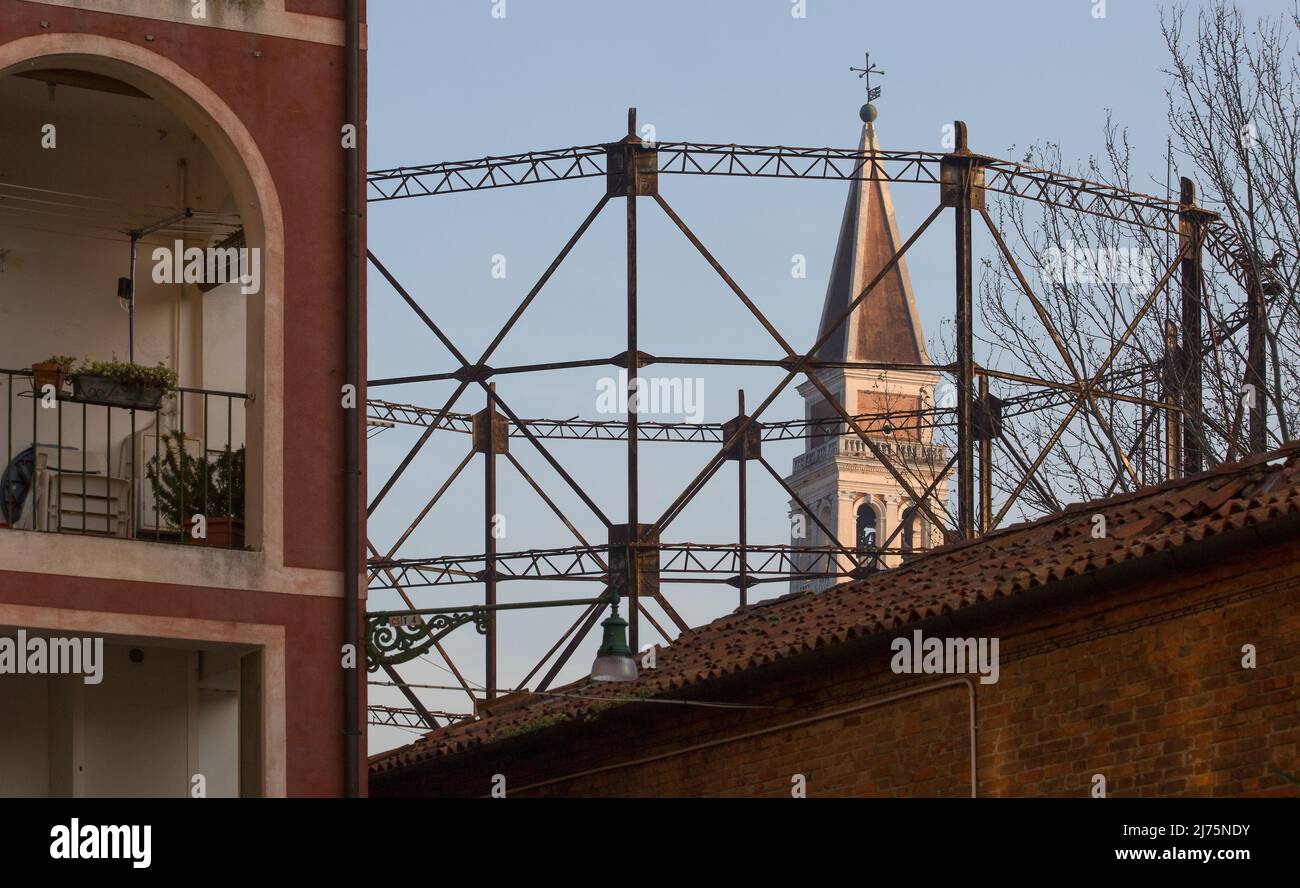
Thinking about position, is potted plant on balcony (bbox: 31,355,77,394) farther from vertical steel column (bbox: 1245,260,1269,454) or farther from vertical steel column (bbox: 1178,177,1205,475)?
vertical steel column (bbox: 1178,177,1205,475)

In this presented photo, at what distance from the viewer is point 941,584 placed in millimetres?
17750

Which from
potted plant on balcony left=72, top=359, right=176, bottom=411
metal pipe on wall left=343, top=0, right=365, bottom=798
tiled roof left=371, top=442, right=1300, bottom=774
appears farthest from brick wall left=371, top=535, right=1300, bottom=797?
potted plant on balcony left=72, top=359, right=176, bottom=411

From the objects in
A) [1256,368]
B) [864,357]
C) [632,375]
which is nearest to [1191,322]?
[1256,368]

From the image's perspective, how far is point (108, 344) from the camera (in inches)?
649

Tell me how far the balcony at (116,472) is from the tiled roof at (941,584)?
3.65m

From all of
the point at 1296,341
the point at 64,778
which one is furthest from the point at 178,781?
the point at 1296,341

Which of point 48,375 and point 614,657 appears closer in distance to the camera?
point 48,375

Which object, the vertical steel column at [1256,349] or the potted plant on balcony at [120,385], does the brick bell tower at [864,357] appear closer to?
the vertical steel column at [1256,349]

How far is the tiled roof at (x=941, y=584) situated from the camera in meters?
15.2

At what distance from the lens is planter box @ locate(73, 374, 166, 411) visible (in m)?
14.8

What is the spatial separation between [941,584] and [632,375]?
8327 millimetres

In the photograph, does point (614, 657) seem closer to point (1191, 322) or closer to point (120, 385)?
point (120, 385)
